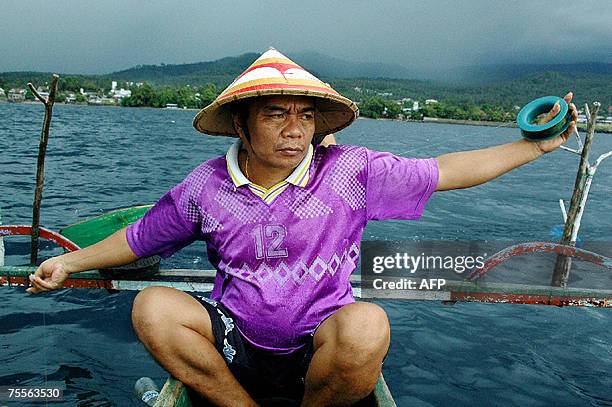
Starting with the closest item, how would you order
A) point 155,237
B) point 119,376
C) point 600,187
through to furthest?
point 155,237 < point 119,376 < point 600,187

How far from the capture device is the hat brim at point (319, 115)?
2.30 meters

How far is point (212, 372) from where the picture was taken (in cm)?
215

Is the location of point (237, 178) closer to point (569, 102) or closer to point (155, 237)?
point (155, 237)

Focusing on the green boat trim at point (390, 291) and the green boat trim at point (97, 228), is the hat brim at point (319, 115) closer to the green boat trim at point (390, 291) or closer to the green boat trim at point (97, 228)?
the green boat trim at point (390, 291)

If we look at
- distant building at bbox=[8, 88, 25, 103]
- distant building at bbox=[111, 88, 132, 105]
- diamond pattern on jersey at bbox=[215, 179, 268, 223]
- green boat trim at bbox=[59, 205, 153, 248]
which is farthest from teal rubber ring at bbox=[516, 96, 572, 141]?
distant building at bbox=[111, 88, 132, 105]

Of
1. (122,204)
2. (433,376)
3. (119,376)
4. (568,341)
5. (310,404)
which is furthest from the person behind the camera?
(122,204)

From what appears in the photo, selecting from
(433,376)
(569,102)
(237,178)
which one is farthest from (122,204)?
(569,102)

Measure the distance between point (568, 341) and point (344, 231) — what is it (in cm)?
354

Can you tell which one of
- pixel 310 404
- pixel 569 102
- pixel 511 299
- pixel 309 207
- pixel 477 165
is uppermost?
pixel 569 102

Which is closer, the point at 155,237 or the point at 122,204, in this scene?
the point at 155,237

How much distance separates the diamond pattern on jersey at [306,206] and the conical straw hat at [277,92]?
1.37ft

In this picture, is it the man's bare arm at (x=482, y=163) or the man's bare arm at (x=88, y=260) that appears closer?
the man's bare arm at (x=482, y=163)

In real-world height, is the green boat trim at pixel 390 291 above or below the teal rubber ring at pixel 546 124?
below

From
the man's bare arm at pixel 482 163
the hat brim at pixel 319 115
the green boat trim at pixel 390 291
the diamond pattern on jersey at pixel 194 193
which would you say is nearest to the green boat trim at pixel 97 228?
the green boat trim at pixel 390 291
